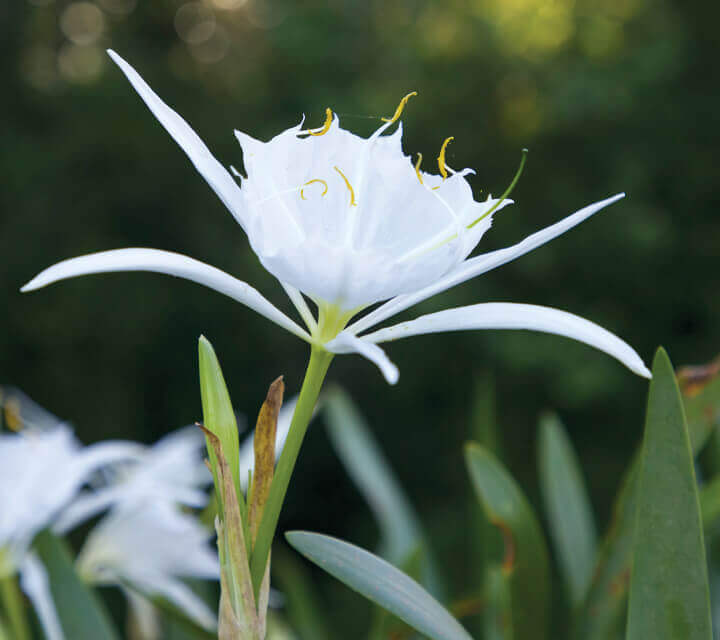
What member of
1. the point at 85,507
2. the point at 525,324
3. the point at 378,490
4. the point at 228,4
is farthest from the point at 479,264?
the point at 228,4

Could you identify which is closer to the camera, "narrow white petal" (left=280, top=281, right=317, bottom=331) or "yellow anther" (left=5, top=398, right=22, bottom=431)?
"narrow white petal" (left=280, top=281, right=317, bottom=331)

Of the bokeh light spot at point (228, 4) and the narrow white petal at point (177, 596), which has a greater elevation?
the bokeh light spot at point (228, 4)

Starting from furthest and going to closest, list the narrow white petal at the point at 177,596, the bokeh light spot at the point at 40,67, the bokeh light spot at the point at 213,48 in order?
the bokeh light spot at the point at 213,48
the bokeh light spot at the point at 40,67
the narrow white petal at the point at 177,596

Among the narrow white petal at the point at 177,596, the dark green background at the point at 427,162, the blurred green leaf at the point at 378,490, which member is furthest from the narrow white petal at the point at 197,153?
the dark green background at the point at 427,162

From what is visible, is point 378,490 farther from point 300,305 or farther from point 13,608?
point 300,305

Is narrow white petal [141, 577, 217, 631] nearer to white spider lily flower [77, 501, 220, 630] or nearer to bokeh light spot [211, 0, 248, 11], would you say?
white spider lily flower [77, 501, 220, 630]

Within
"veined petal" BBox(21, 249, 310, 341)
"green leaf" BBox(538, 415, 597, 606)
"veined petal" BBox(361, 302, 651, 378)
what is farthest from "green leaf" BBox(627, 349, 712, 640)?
"green leaf" BBox(538, 415, 597, 606)

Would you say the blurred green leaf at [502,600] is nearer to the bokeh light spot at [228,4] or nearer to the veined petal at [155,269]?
the veined petal at [155,269]

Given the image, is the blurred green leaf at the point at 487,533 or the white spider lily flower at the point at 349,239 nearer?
the white spider lily flower at the point at 349,239
